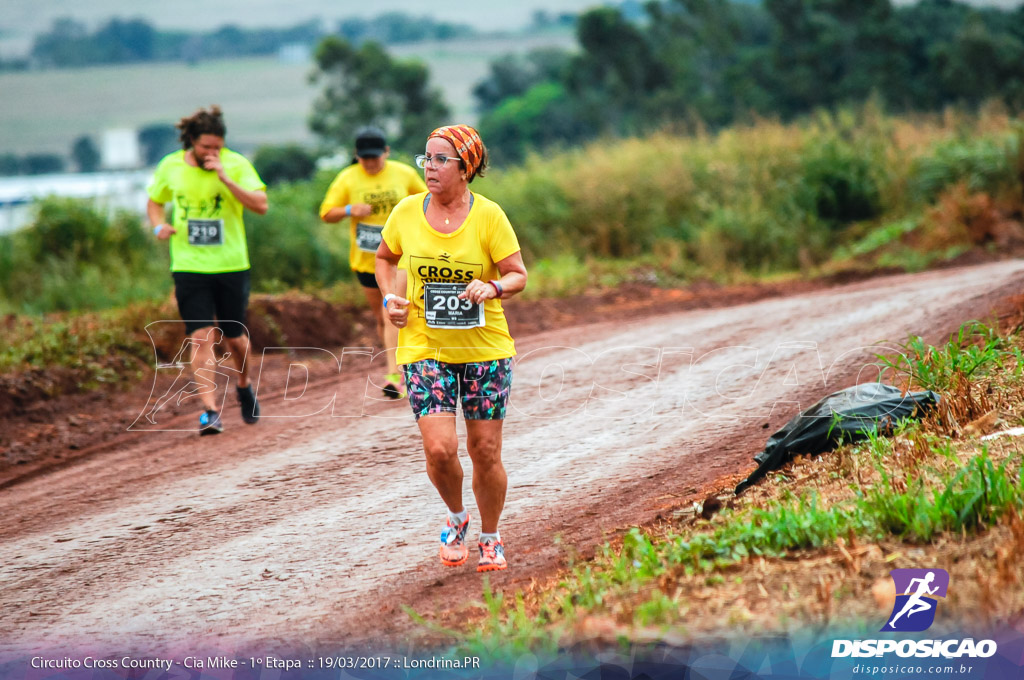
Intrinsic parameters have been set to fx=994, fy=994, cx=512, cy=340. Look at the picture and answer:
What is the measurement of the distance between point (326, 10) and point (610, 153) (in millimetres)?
60463

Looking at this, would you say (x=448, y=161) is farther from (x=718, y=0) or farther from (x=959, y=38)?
(x=718, y=0)

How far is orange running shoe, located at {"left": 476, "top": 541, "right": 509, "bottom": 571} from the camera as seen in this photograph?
5031 mm

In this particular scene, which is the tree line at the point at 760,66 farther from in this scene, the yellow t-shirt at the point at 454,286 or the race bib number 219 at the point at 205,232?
the yellow t-shirt at the point at 454,286

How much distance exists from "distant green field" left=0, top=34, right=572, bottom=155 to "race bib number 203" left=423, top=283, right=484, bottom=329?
38.6m

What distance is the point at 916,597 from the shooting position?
12.1 feet

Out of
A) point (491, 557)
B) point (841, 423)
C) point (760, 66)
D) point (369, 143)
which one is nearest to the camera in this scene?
point (491, 557)

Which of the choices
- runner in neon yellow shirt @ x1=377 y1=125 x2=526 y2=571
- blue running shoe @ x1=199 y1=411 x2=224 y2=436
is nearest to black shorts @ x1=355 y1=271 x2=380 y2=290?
blue running shoe @ x1=199 y1=411 x2=224 y2=436

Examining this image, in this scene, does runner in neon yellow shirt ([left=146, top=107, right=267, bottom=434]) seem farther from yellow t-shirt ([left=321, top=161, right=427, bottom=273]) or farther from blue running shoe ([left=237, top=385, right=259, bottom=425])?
yellow t-shirt ([left=321, top=161, right=427, bottom=273])

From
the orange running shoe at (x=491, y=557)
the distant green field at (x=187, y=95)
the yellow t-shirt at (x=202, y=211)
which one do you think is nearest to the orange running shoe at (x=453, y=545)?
the orange running shoe at (x=491, y=557)

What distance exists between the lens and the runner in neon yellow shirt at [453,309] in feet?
15.7

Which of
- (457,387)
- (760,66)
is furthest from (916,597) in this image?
(760,66)

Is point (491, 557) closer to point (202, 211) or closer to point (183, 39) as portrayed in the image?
point (202, 211)

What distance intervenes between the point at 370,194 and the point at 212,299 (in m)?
1.74

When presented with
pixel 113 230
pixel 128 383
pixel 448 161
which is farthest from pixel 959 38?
pixel 448 161
